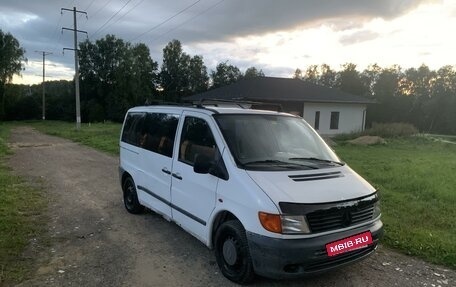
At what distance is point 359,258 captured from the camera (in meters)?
4.15

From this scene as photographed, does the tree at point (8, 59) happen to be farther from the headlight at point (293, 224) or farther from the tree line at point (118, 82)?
the headlight at point (293, 224)

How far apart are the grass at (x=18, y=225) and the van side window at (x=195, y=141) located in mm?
2329

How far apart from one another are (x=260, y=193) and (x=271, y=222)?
31 centimetres

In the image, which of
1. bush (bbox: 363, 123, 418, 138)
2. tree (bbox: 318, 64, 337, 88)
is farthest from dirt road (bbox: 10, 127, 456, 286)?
tree (bbox: 318, 64, 337, 88)

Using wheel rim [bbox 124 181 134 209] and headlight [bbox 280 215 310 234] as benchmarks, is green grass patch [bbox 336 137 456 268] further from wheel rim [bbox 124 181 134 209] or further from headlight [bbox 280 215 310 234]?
wheel rim [bbox 124 181 134 209]

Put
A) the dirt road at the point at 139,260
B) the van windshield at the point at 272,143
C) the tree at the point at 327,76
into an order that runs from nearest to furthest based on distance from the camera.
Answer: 1. the dirt road at the point at 139,260
2. the van windshield at the point at 272,143
3. the tree at the point at 327,76

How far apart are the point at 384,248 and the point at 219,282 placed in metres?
2.62

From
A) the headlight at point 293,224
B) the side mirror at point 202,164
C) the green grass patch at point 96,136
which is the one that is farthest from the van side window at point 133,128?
the green grass patch at point 96,136

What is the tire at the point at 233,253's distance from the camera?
13.3ft

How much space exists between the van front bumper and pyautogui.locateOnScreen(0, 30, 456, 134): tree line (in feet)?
183

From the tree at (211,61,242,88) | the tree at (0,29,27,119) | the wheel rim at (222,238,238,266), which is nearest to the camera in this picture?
the wheel rim at (222,238,238,266)

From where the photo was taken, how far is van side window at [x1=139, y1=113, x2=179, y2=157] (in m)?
5.55

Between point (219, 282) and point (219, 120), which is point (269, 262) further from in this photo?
point (219, 120)

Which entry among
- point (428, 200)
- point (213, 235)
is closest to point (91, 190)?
point (213, 235)
